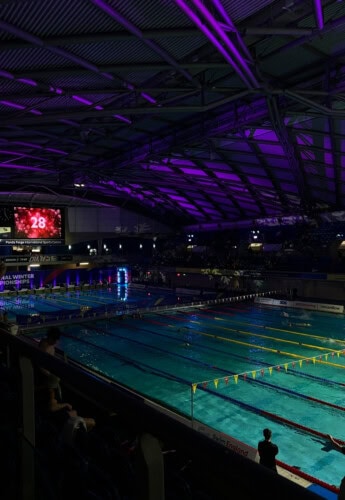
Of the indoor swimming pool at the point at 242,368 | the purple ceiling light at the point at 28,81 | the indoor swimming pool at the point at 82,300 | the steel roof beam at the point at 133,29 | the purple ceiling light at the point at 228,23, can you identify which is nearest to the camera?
the steel roof beam at the point at 133,29

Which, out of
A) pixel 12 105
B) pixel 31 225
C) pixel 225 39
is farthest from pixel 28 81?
pixel 31 225

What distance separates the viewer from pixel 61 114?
52.5 ft

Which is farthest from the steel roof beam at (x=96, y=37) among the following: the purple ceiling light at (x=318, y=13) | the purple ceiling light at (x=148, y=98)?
the purple ceiling light at (x=148, y=98)

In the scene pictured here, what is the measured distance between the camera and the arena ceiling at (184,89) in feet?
33.2

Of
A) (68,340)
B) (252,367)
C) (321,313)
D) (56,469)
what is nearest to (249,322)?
(321,313)

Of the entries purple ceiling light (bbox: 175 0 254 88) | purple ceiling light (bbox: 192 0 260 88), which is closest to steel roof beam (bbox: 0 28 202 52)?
purple ceiling light (bbox: 175 0 254 88)

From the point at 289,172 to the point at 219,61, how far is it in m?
16.8

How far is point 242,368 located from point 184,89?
1044 centimetres

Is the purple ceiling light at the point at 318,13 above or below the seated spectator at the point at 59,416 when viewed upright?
above

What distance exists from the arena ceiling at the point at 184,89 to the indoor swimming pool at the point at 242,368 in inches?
372

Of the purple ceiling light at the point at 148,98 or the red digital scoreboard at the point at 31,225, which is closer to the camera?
the purple ceiling light at the point at 148,98

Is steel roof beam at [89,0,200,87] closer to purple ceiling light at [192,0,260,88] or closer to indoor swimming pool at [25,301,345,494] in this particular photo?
purple ceiling light at [192,0,260,88]

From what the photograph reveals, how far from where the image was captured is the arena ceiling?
10.1 m

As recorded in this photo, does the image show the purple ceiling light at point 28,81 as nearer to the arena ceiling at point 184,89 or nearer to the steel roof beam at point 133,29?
the arena ceiling at point 184,89
